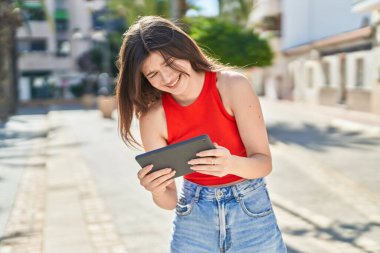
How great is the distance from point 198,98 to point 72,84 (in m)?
48.8

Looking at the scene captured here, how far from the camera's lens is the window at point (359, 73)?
2369 cm

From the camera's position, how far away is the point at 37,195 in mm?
7398

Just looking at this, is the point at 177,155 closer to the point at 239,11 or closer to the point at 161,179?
the point at 161,179

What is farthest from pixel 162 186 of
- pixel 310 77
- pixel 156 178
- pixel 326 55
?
pixel 310 77

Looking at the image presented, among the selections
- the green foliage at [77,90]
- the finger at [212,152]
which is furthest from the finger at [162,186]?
the green foliage at [77,90]

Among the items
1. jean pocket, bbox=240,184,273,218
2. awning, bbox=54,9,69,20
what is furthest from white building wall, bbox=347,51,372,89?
awning, bbox=54,9,69,20

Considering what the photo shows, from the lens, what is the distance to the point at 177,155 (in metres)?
1.84

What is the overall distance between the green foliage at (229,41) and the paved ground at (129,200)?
472cm

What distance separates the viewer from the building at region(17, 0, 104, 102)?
49719mm

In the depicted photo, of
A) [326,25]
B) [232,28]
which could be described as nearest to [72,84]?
[326,25]

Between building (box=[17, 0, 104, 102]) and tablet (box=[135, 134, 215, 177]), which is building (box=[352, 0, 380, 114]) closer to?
tablet (box=[135, 134, 215, 177])

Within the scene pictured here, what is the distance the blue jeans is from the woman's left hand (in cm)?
20

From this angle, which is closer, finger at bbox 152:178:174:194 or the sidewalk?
finger at bbox 152:178:174:194

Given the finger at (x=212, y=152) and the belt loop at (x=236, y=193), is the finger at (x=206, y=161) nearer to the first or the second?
the finger at (x=212, y=152)
